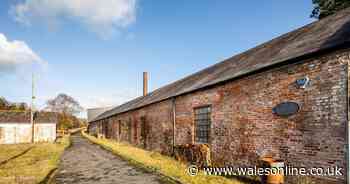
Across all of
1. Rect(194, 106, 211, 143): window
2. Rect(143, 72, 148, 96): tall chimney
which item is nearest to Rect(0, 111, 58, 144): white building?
Rect(143, 72, 148, 96): tall chimney

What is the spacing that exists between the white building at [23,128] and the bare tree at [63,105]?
3225 cm

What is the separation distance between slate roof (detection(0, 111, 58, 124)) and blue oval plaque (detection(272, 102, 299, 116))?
3656cm

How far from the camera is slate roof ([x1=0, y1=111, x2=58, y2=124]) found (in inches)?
1377

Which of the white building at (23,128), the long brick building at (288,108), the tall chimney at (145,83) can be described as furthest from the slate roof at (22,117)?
the long brick building at (288,108)

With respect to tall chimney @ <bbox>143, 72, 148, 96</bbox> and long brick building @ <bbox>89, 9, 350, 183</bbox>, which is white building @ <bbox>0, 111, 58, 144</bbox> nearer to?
tall chimney @ <bbox>143, 72, 148, 96</bbox>

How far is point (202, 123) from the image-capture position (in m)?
11.7

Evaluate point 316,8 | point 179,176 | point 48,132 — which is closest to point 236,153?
point 179,176

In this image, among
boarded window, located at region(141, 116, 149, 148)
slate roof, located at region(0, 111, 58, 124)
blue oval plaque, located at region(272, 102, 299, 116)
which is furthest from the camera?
slate roof, located at region(0, 111, 58, 124)

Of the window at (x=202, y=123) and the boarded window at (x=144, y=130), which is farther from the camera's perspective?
the boarded window at (x=144, y=130)

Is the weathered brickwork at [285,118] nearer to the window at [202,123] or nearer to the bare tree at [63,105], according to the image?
the window at [202,123]

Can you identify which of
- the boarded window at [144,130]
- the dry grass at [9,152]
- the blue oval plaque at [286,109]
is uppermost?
the blue oval plaque at [286,109]

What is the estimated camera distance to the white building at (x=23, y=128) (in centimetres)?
3381

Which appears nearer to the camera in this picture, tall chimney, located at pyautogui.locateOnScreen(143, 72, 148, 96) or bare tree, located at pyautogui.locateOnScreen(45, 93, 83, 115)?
tall chimney, located at pyautogui.locateOnScreen(143, 72, 148, 96)

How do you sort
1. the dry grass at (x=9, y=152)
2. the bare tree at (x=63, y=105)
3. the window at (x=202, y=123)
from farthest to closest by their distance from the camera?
the bare tree at (x=63, y=105)
the dry grass at (x=9, y=152)
the window at (x=202, y=123)
